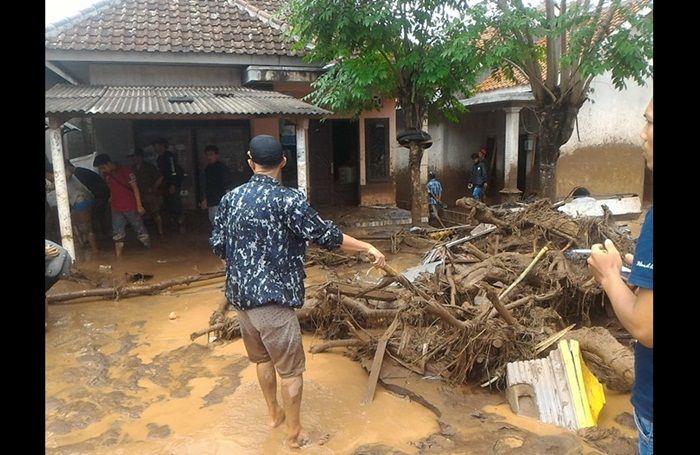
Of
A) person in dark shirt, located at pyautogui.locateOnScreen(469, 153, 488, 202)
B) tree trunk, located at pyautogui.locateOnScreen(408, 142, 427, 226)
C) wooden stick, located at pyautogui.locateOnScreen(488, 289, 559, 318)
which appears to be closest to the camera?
wooden stick, located at pyautogui.locateOnScreen(488, 289, 559, 318)

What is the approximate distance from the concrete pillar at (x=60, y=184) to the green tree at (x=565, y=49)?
703 centimetres

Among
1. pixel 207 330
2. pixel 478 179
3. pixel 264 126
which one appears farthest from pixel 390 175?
pixel 207 330

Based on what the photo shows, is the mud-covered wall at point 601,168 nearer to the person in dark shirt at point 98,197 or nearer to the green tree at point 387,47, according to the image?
the green tree at point 387,47

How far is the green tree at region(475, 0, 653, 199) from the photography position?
7539 millimetres

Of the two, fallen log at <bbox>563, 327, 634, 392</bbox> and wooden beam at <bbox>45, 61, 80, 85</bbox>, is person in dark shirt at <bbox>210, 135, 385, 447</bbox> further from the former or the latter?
wooden beam at <bbox>45, 61, 80, 85</bbox>

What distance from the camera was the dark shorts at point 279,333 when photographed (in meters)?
3.22

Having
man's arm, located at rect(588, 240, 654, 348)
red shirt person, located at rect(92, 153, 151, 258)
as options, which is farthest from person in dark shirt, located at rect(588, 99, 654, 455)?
red shirt person, located at rect(92, 153, 151, 258)

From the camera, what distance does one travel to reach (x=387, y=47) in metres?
9.61

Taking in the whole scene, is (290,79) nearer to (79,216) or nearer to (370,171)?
(370,171)

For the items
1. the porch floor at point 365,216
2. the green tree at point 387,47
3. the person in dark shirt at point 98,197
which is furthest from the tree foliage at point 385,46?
the person in dark shirt at point 98,197

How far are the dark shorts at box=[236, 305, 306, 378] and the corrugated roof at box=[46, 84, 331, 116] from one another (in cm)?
573

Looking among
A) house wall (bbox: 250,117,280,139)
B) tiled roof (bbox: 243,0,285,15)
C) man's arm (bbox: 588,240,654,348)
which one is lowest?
man's arm (bbox: 588,240,654,348)
